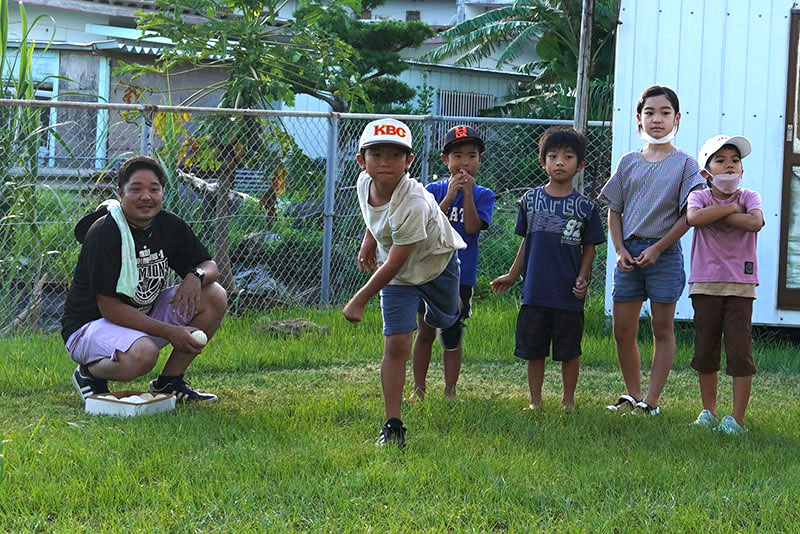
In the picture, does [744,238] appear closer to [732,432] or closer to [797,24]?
[732,432]

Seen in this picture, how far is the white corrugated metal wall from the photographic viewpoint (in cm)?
705

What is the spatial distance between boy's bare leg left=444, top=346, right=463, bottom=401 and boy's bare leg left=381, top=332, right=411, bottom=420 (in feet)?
3.06

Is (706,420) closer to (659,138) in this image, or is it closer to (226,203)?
(659,138)

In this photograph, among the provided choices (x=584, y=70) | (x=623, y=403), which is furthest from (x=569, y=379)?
(x=584, y=70)

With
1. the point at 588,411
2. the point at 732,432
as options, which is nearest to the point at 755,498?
the point at 732,432

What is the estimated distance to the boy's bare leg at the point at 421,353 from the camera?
5133 mm

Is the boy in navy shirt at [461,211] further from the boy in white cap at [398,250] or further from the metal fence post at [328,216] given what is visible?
the metal fence post at [328,216]

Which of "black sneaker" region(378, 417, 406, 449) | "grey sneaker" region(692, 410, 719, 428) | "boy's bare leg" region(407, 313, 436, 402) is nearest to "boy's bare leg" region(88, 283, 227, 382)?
"boy's bare leg" region(407, 313, 436, 402)

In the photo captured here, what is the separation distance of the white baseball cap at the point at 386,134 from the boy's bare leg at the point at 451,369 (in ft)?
4.52

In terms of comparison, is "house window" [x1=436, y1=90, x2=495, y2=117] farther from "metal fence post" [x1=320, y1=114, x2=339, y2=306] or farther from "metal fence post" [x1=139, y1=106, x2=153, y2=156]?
"metal fence post" [x1=139, y1=106, x2=153, y2=156]

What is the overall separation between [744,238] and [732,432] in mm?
902

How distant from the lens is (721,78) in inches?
283

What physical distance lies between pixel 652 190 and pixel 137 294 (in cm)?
263

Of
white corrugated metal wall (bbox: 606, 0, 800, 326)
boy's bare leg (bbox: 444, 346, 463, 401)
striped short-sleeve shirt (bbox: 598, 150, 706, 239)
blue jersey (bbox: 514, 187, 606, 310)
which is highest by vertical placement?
white corrugated metal wall (bbox: 606, 0, 800, 326)
